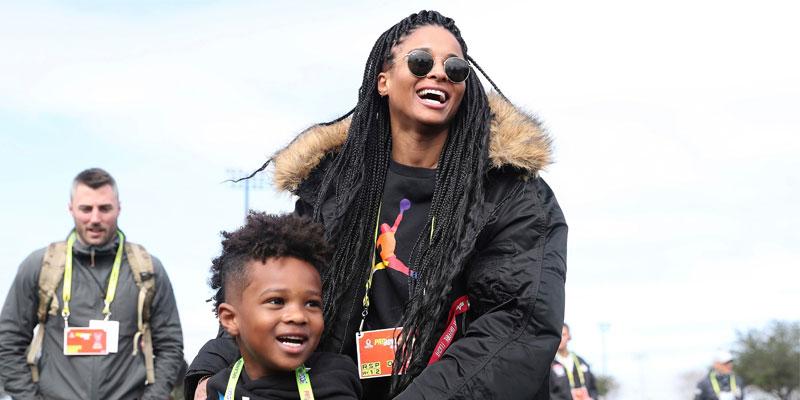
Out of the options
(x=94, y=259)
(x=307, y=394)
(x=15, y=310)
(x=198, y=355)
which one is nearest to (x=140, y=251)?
(x=94, y=259)

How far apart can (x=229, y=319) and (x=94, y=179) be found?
16.0ft

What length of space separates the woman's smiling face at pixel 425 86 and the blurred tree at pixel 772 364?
5676cm

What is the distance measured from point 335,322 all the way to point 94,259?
15.0ft

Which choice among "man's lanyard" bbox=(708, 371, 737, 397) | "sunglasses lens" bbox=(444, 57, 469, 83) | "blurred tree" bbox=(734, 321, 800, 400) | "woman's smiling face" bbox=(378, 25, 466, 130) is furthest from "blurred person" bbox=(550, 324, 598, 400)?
"blurred tree" bbox=(734, 321, 800, 400)

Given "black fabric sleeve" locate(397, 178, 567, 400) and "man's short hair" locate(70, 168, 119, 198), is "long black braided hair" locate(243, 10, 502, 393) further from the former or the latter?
"man's short hair" locate(70, 168, 119, 198)

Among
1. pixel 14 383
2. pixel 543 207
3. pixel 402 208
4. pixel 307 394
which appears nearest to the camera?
pixel 307 394

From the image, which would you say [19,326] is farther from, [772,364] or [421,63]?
[772,364]

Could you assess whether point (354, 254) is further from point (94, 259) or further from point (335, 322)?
point (94, 259)

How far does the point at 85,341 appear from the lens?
8.13m

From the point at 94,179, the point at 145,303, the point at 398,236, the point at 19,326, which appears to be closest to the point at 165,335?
the point at 145,303

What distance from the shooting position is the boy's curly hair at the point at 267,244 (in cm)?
381

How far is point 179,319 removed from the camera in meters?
8.57

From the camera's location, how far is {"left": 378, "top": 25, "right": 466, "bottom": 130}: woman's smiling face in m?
4.28

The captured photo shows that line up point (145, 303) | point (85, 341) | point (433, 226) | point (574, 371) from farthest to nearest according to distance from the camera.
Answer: point (574, 371) < point (145, 303) < point (85, 341) < point (433, 226)
